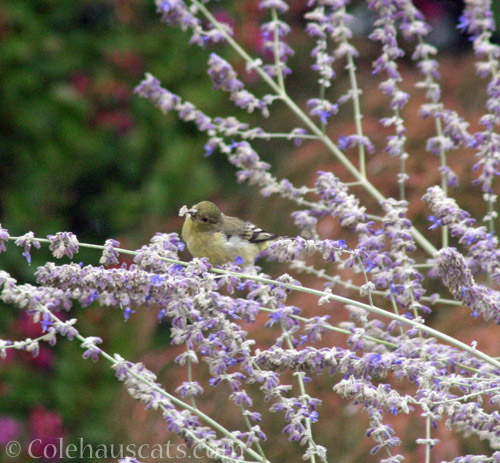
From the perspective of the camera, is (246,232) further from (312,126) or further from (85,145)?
(85,145)

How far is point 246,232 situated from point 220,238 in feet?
0.32

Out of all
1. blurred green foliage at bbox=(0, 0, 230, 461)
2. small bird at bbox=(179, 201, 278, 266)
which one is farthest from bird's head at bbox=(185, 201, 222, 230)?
blurred green foliage at bbox=(0, 0, 230, 461)

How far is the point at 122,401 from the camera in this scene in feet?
11.7

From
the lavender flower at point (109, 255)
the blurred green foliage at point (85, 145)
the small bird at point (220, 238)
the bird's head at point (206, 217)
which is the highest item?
the blurred green foliage at point (85, 145)

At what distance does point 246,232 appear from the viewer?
2725mm

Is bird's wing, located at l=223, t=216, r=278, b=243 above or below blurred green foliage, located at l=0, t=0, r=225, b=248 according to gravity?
below

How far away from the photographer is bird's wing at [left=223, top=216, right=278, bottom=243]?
2.66 metres

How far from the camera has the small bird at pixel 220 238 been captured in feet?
8.66

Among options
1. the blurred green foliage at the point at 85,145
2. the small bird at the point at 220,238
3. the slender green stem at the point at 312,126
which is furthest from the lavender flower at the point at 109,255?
the blurred green foliage at the point at 85,145

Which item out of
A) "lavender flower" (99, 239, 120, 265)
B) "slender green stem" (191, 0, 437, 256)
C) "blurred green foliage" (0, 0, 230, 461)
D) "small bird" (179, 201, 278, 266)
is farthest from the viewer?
"blurred green foliage" (0, 0, 230, 461)

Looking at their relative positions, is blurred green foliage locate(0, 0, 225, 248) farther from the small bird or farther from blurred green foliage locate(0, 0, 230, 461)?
the small bird

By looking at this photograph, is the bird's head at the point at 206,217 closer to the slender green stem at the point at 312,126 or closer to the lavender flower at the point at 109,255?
the slender green stem at the point at 312,126

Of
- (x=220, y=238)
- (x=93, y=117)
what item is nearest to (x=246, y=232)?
(x=220, y=238)

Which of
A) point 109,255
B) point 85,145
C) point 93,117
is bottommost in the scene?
point 109,255
